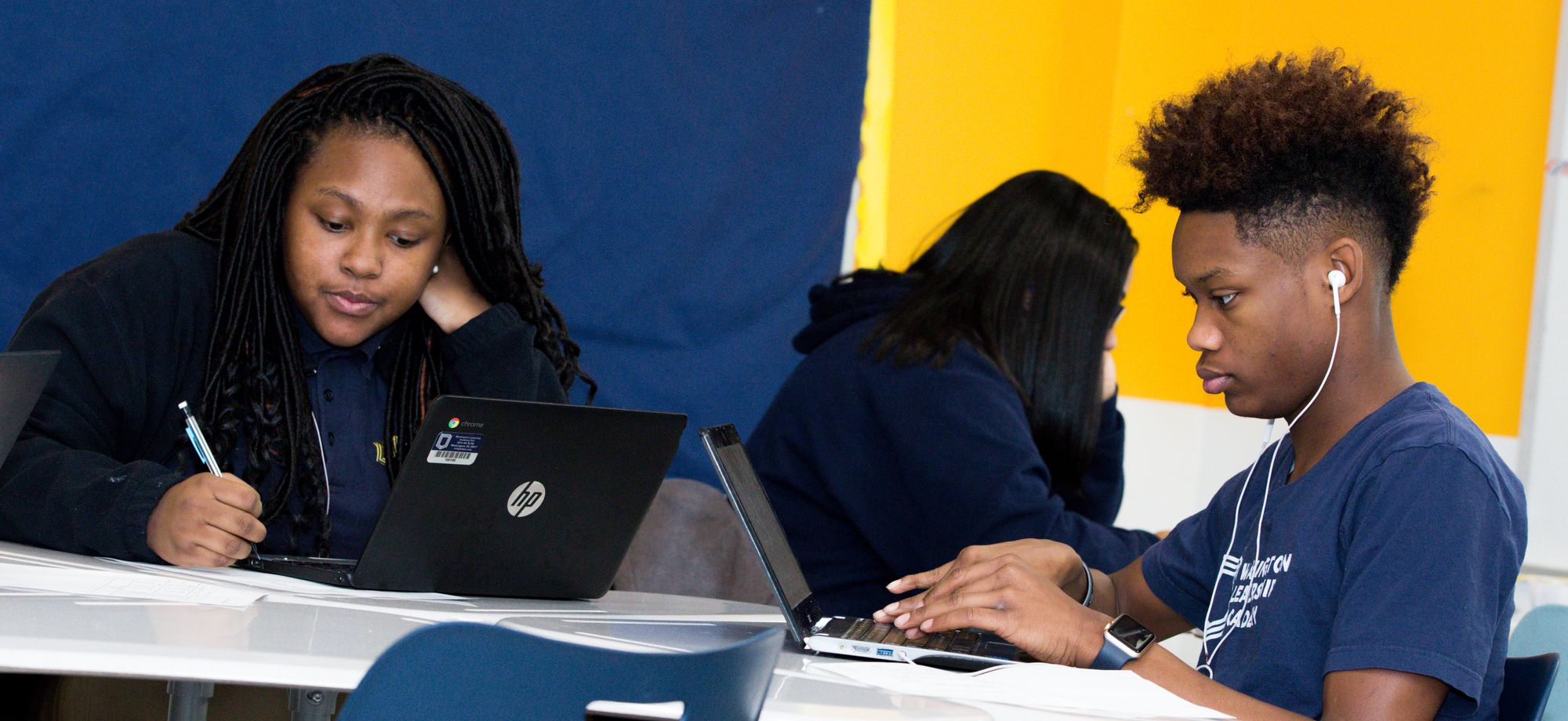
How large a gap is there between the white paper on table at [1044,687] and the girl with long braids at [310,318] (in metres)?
0.87

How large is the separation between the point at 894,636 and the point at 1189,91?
2476 mm

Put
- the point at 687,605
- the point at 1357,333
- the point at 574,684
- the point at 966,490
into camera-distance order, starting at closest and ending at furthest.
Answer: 1. the point at 574,684
2. the point at 1357,333
3. the point at 687,605
4. the point at 966,490

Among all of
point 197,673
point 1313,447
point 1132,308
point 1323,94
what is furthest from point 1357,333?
point 1132,308

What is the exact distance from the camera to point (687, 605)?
71.2 inches

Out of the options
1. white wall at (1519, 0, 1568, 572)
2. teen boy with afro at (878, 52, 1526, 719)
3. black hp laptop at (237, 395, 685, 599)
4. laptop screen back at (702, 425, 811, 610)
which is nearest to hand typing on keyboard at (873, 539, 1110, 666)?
teen boy with afro at (878, 52, 1526, 719)

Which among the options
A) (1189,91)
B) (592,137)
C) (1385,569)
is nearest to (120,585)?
(1385,569)

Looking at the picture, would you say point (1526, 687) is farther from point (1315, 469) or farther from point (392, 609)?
point (392, 609)

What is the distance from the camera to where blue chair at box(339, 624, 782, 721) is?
736 mm

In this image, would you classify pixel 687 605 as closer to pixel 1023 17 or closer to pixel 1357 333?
pixel 1357 333

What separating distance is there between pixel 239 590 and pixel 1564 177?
2767 mm

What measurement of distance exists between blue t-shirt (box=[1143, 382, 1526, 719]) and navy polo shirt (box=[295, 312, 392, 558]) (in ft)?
3.70

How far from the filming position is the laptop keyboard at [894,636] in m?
1.42

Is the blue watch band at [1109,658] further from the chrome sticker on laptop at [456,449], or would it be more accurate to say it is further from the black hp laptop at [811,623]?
the chrome sticker on laptop at [456,449]

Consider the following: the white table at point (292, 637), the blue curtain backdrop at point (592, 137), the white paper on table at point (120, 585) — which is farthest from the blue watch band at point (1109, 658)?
the blue curtain backdrop at point (592, 137)
